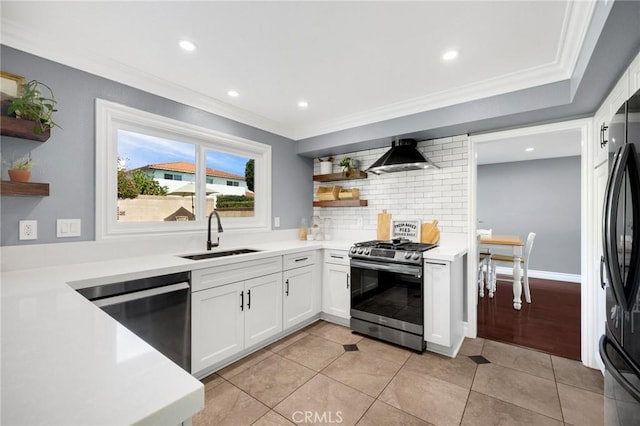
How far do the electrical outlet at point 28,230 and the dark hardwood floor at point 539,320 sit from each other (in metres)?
3.88

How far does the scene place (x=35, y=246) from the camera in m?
1.89

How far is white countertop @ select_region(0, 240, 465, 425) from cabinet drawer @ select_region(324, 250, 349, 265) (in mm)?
2377

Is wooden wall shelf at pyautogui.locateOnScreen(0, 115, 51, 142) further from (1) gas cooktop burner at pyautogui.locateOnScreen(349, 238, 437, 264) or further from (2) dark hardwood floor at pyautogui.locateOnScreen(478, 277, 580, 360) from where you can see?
(2) dark hardwood floor at pyautogui.locateOnScreen(478, 277, 580, 360)

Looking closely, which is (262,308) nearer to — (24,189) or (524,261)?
(24,189)

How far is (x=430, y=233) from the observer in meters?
3.20

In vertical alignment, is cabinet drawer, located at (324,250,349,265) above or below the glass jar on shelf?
below

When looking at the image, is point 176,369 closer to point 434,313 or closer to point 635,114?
point 635,114

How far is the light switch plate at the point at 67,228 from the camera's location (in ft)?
6.49

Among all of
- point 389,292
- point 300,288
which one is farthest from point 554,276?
point 300,288

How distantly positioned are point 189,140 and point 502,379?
3388 mm

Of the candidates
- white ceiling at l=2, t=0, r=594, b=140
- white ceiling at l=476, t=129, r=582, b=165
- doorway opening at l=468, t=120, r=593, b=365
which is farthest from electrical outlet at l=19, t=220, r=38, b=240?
white ceiling at l=476, t=129, r=582, b=165

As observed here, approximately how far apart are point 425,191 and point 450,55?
1527 millimetres

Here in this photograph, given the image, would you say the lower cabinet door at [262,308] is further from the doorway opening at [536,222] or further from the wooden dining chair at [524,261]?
the wooden dining chair at [524,261]

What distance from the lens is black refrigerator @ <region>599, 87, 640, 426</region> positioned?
1003mm
